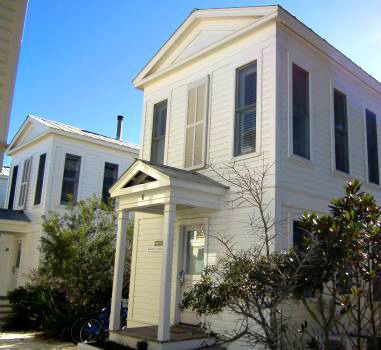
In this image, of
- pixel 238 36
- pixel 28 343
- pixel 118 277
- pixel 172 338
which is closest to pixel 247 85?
pixel 238 36

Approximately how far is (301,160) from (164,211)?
3.14 metres

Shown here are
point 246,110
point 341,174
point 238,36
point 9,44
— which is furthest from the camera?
point 341,174

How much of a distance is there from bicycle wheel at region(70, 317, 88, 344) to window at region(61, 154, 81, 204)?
8.39 meters

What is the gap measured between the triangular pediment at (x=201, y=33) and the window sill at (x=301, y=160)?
312cm

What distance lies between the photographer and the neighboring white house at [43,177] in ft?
61.5

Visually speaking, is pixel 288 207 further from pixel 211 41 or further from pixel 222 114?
pixel 211 41

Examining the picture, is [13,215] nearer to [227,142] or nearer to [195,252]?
[195,252]

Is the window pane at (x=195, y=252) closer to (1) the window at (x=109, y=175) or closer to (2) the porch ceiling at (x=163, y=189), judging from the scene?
(2) the porch ceiling at (x=163, y=189)

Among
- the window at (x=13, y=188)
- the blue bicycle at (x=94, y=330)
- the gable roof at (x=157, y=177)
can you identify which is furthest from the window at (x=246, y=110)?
the window at (x=13, y=188)

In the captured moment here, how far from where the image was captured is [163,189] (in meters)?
9.08

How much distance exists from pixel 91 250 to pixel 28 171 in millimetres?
8618

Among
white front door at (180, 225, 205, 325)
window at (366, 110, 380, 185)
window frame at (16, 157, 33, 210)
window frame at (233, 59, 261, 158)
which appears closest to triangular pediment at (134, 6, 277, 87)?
window frame at (233, 59, 261, 158)

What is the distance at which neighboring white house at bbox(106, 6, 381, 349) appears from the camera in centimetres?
910

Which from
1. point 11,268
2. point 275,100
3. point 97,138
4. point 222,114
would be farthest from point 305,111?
point 11,268
